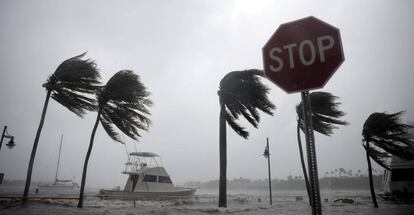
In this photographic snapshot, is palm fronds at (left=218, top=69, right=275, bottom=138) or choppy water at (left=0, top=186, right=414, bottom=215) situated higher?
palm fronds at (left=218, top=69, right=275, bottom=138)

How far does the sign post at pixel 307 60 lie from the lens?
2.18 meters

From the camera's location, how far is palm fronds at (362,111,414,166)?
14.4 metres

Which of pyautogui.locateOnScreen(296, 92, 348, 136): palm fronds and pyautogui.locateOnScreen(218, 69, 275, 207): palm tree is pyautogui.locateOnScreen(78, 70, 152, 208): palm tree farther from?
pyautogui.locateOnScreen(296, 92, 348, 136): palm fronds

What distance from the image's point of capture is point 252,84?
11922mm

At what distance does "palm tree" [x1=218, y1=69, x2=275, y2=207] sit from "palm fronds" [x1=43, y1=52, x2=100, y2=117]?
658 cm

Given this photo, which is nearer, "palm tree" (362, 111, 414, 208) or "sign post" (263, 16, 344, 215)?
"sign post" (263, 16, 344, 215)

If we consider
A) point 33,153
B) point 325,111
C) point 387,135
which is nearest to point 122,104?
point 33,153

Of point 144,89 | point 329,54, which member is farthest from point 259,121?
point 329,54

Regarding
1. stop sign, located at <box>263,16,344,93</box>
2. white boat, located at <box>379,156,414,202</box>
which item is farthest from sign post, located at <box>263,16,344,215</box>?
white boat, located at <box>379,156,414,202</box>

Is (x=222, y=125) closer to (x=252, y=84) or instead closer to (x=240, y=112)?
(x=240, y=112)

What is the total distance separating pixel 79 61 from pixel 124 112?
3.26m

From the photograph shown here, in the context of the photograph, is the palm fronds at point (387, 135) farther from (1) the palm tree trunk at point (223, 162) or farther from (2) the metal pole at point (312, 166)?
(2) the metal pole at point (312, 166)

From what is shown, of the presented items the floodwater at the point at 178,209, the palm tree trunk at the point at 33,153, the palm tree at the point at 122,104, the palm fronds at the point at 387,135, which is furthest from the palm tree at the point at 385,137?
the palm tree trunk at the point at 33,153

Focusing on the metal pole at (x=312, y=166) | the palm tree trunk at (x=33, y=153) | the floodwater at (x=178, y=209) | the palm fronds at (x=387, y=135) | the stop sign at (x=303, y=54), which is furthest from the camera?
the palm fronds at (x=387, y=135)
